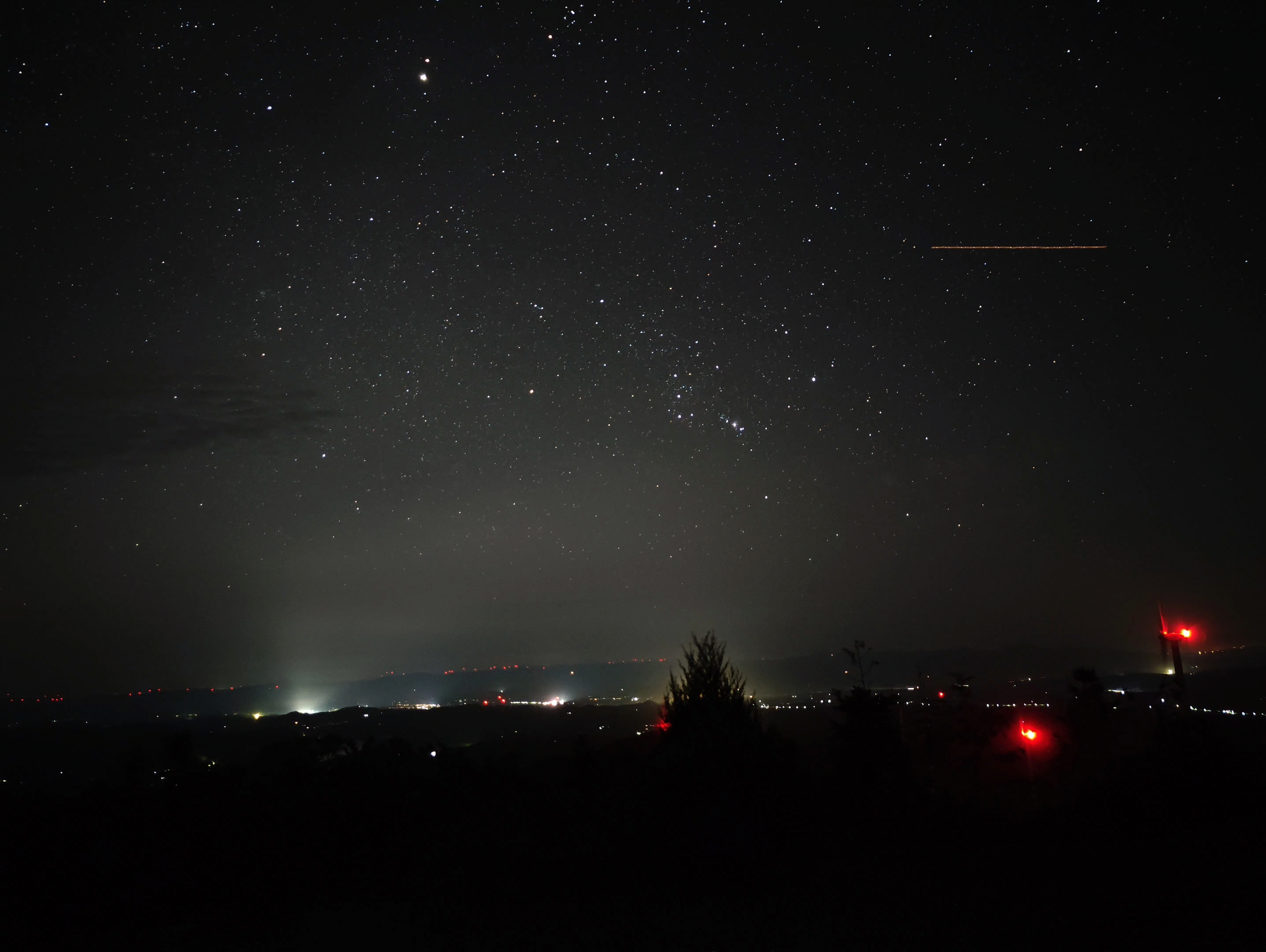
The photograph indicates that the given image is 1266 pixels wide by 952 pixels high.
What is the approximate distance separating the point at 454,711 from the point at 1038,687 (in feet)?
226

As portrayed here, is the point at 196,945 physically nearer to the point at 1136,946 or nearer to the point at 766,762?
the point at 766,762

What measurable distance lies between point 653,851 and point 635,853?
0.42 m

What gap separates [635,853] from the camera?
10625 millimetres

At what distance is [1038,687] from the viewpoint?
84250 mm

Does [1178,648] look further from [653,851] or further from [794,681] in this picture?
[794,681]

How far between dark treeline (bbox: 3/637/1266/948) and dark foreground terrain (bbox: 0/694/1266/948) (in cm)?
4

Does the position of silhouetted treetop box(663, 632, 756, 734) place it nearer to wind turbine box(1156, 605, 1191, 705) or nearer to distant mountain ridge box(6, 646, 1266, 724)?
wind turbine box(1156, 605, 1191, 705)

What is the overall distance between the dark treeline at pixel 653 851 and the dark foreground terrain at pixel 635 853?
0.04m

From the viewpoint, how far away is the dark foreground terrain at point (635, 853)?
311 inches

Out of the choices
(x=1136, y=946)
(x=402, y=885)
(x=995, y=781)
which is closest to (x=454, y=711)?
(x=995, y=781)

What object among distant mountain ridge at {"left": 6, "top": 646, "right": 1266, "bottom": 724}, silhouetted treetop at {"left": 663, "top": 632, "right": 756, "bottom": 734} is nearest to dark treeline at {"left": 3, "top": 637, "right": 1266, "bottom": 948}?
silhouetted treetop at {"left": 663, "top": 632, "right": 756, "bottom": 734}

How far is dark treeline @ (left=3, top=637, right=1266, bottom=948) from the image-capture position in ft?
26.1

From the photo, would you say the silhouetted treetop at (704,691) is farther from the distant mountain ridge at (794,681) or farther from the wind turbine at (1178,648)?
the distant mountain ridge at (794,681)

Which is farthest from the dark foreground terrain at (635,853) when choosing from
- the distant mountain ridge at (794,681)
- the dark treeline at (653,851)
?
the distant mountain ridge at (794,681)
